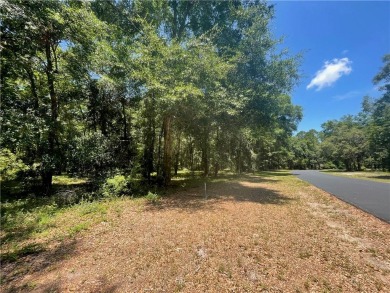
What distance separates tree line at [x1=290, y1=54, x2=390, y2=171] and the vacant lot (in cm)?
2814

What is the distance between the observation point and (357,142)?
1494 inches

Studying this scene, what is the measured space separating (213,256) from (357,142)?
45845 millimetres

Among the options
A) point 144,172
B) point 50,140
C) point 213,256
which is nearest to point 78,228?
point 213,256

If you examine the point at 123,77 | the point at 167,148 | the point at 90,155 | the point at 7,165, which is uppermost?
the point at 123,77

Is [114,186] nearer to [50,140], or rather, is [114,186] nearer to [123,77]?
[50,140]

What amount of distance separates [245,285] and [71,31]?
1054 cm

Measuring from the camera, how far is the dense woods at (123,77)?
6.92 m

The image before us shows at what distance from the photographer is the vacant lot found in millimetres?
2922

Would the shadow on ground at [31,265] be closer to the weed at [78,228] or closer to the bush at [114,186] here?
the weed at [78,228]

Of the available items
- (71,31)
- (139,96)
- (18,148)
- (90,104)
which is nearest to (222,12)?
(139,96)

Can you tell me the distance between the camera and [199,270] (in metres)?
3.26

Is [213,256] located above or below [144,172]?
below

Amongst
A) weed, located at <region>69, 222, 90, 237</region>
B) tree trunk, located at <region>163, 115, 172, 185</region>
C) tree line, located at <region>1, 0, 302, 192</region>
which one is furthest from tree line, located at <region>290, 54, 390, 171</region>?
weed, located at <region>69, 222, 90, 237</region>

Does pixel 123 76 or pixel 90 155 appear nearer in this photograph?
pixel 90 155
